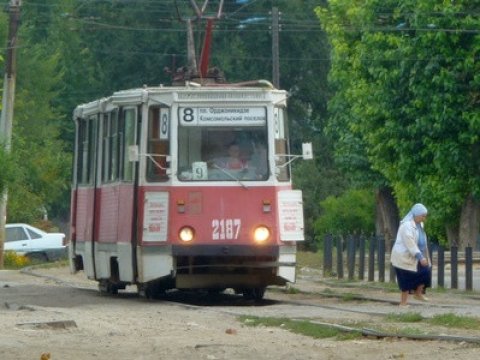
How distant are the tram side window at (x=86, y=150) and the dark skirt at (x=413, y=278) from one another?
20.2ft

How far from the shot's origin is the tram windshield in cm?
2278

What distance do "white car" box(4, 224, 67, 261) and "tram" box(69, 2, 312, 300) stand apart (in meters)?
25.7

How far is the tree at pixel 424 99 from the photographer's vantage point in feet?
131

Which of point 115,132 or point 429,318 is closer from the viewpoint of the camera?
point 429,318

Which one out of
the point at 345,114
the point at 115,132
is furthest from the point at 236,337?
the point at 345,114

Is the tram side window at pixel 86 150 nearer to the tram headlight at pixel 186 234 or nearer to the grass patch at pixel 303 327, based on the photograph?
the tram headlight at pixel 186 234

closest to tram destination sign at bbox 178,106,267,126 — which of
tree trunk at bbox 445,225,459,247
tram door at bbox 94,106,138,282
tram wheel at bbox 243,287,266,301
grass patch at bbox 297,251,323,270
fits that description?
tram door at bbox 94,106,138,282

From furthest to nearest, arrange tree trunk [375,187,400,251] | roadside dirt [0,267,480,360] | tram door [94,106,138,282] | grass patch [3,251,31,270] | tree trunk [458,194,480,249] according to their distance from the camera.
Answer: tree trunk [375,187,400,251], tree trunk [458,194,480,249], grass patch [3,251,31,270], tram door [94,106,138,282], roadside dirt [0,267,480,360]

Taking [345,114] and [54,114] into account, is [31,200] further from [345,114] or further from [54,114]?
[54,114]

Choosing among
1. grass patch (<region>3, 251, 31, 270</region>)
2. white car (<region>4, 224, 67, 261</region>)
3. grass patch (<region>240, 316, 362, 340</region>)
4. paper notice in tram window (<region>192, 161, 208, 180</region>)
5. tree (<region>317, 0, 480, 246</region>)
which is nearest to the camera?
grass patch (<region>240, 316, 362, 340</region>)

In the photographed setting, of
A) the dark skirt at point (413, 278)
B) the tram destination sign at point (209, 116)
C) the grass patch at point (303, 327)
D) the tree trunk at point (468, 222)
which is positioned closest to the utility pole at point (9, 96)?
the tree trunk at point (468, 222)

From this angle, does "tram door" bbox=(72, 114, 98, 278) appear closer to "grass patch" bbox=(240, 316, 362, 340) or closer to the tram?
the tram

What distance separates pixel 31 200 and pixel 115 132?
97.6 feet

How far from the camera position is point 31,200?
177 ft
